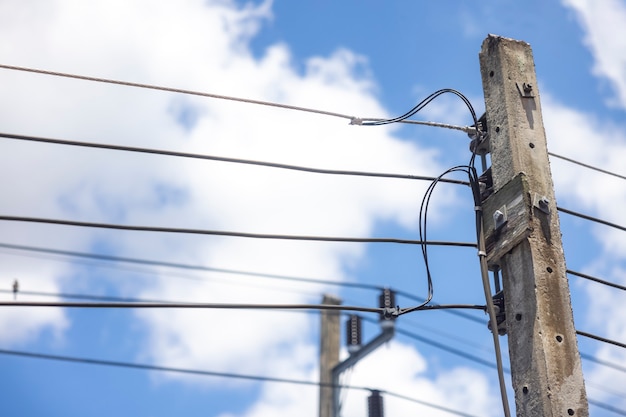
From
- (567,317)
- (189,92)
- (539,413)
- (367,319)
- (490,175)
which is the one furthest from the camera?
(367,319)

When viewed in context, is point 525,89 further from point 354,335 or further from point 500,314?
point 354,335

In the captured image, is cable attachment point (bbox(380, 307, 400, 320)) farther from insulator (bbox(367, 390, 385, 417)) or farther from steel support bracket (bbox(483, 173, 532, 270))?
insulator (bbox(367, 390, 385, 417))

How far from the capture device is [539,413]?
6.48 meters

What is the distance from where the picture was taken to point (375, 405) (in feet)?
46.6

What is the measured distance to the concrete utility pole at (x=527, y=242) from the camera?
6598mm

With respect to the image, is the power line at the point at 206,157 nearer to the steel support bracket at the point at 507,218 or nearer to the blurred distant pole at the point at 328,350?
the steel support bracket at the point at 507,218

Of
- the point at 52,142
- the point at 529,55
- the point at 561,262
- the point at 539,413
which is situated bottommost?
the point at 539,413

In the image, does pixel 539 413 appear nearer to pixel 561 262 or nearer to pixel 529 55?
pixel 561 262

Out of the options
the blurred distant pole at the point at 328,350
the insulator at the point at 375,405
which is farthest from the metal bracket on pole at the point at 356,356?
the insulator at the point at 375,405

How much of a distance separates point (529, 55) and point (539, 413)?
11.1 ft

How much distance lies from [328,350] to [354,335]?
67cm

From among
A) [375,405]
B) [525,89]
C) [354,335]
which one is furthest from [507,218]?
[354,335]

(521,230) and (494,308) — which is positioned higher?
(521,230)

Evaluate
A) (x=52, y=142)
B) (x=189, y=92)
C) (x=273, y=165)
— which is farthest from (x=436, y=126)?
(x=52, y=142)
